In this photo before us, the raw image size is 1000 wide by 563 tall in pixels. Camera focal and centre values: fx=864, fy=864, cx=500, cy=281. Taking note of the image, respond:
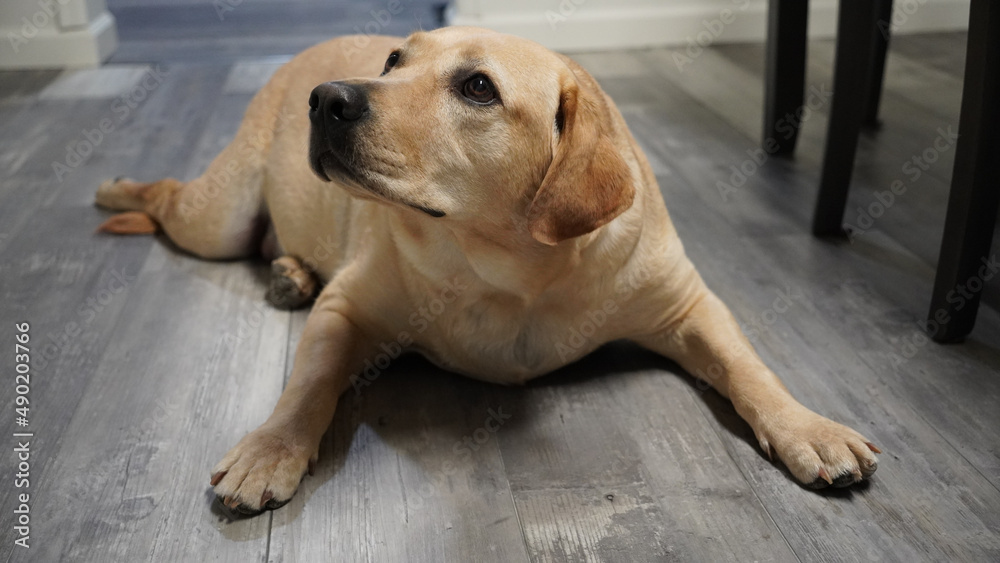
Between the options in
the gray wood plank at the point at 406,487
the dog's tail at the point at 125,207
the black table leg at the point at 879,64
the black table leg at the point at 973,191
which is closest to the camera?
the gray wood plank at the point at 406,487

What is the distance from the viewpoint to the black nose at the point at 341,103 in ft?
4.97

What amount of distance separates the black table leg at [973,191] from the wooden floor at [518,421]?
0.09m

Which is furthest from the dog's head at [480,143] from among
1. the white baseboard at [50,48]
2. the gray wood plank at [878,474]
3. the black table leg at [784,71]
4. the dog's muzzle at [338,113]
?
the white baseboard at [50,48]

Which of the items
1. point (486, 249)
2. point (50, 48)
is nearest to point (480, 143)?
point (486, 249)

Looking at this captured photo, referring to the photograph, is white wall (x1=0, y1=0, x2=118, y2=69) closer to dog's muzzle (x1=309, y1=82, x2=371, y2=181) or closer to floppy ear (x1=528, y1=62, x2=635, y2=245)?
dog's muzzle (x1=309, y1=82, x2=371, y2=181)

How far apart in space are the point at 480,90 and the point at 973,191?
1277mm

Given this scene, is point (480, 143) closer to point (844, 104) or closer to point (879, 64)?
point (844, 104)

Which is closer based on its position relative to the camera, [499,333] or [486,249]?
[486,249]

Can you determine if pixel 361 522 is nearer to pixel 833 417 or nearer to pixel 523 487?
pixel 523 487

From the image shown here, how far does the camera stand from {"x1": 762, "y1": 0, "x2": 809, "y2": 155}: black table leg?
3445mm

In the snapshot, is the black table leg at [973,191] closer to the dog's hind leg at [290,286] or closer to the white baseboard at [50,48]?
the dog's hind leg at [290,286]

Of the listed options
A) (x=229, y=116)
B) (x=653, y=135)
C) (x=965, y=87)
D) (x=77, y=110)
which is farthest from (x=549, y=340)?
(x=77, y=110)

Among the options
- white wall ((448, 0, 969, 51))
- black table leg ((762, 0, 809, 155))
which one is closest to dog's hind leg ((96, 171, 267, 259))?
black table leg ((762, 0, 809, 155))

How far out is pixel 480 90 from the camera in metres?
1.59
